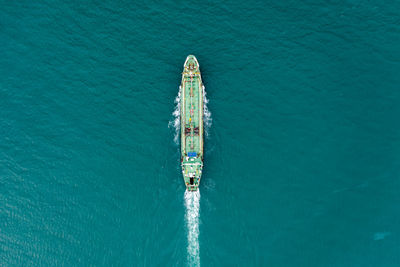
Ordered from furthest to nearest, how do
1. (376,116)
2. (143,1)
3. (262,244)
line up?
(143,1) → (376,116) → (262,244)

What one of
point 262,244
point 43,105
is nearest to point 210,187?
point 262,244

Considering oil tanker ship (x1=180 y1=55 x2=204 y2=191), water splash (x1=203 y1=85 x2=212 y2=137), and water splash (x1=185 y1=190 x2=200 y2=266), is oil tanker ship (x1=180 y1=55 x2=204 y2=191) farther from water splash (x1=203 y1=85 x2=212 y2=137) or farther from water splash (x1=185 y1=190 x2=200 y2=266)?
water splash (x1=185 y1=190 x2=200 y2=266)

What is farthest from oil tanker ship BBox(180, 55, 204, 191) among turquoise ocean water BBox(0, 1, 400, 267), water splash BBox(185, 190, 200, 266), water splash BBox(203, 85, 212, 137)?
turquoise ocean water BBox(0, 1, 400, 267)

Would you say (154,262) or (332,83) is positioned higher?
(332,83)

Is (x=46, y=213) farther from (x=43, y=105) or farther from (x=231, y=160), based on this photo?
(x=231, y=160)

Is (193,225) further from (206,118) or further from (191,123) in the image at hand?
(206,118)

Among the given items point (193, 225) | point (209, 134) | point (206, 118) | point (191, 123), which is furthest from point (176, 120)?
point (193, 225)

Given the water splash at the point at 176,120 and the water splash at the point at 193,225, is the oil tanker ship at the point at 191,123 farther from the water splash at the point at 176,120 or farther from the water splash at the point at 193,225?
the water splash at the point at 176,120
